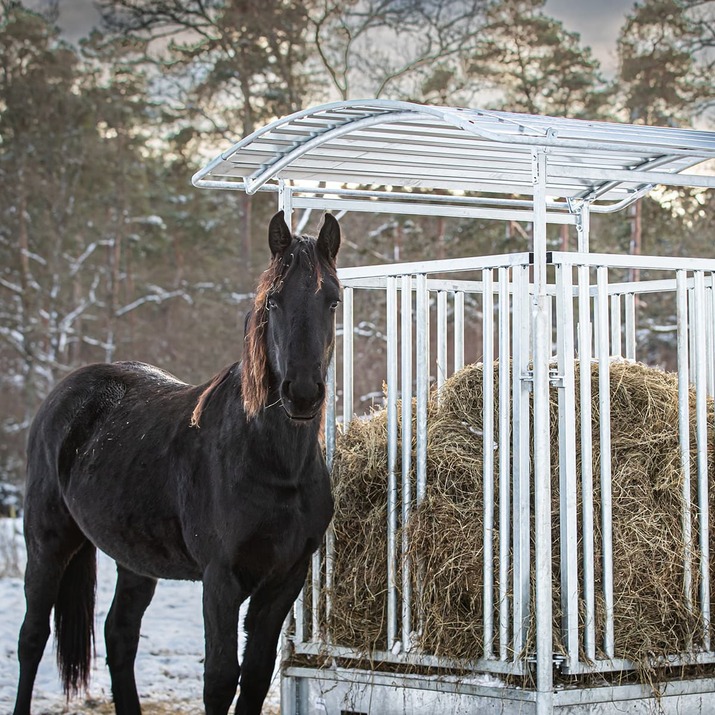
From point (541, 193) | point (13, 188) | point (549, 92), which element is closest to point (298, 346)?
point (541, 193)

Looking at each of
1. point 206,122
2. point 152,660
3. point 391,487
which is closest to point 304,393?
point 391,487

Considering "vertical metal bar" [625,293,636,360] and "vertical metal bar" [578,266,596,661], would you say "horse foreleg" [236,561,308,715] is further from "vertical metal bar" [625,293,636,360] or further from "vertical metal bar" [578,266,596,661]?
"vertical metal bar" [625,293,636,360]

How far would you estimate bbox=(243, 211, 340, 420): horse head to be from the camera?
3184mm

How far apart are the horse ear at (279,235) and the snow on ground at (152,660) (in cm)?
246

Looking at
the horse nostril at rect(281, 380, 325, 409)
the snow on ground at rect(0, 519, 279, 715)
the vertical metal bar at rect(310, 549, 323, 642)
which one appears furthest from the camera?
the snow on ground at rect(0, 519, 279, 715)

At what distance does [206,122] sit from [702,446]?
14.2 meters

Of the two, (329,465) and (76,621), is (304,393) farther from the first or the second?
(76,621)

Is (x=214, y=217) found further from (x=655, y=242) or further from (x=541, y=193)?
(x=541, y=193)

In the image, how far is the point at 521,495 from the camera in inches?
142

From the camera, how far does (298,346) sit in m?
3.23

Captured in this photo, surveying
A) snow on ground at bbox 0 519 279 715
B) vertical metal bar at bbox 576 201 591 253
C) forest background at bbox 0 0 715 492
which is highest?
forest background at bbox 0 0 715 492

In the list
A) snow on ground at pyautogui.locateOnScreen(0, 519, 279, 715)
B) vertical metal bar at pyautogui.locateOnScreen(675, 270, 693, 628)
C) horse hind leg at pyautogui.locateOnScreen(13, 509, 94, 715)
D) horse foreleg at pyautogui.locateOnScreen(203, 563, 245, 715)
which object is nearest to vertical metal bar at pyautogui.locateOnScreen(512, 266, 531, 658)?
vertical metal bar at pyautogui.locateOnScreen(675, 270, 693, 628)

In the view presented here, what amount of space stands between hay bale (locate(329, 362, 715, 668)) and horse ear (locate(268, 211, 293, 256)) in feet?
3.66

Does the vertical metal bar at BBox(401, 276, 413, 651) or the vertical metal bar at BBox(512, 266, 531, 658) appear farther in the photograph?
the vertical metal bar at BBox(401, 276, 413, 651)
